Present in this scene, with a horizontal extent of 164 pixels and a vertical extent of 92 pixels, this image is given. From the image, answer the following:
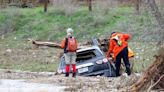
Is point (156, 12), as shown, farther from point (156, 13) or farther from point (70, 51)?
point (70, 51)

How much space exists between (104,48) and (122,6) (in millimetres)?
22306

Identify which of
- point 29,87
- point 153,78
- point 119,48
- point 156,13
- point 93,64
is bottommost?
point 93,64

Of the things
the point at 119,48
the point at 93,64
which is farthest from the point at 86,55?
the point at 119,48

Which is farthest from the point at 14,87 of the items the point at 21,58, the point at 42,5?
the point at 42,5

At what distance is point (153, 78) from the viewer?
1273cm

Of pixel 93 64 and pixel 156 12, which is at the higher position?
pixel 156 12

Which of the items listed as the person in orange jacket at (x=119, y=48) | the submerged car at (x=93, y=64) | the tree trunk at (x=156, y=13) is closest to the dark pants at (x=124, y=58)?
the person in orange jacket at (x=119, y=48)

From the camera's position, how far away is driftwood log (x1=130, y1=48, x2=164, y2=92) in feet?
41.2

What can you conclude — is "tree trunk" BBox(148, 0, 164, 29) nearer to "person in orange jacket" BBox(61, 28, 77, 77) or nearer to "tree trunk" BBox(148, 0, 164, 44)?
"tree trunk" BBox(148, 0, 164, 44)

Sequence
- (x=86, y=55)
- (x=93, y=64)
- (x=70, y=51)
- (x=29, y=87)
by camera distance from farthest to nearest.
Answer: (x=86, y=55) < (x=93, y=64) < (x=70, y=51) < (x=29, y=87)

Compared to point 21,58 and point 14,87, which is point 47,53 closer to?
point 21,58

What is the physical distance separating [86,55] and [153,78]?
7059 millimetres

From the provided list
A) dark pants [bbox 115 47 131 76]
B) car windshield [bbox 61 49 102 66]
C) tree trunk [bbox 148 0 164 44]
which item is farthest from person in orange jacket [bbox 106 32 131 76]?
tree trunk [bbox 148 0 164 44]

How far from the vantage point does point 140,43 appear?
3250cm
